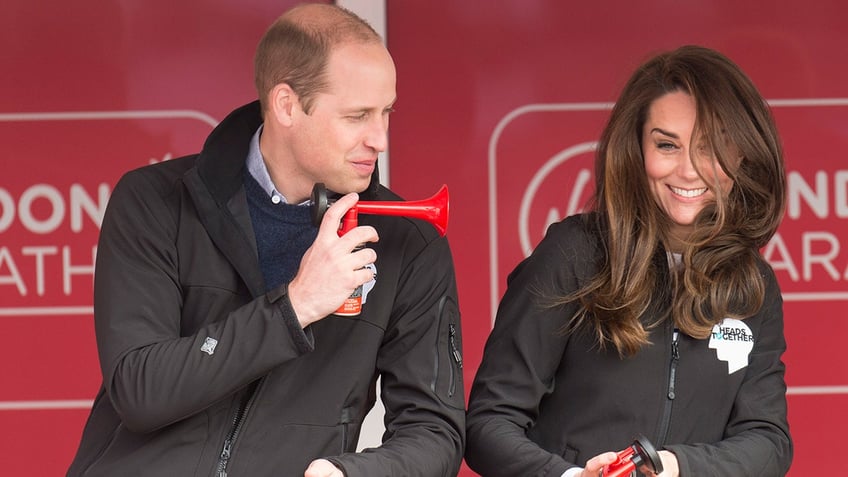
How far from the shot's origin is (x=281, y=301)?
2514 millimetres

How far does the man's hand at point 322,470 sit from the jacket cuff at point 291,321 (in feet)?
0.69

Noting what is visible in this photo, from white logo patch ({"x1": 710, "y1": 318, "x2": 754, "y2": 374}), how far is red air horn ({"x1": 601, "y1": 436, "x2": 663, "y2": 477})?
16.3 inches

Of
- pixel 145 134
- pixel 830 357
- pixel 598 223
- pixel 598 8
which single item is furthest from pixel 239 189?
pixel 830 357

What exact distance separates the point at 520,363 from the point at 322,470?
0.57 meters

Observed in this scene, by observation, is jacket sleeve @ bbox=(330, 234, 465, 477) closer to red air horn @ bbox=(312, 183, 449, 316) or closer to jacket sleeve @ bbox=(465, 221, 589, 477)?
jacket sleeve @ bbox=(465, 221, 589, 477)

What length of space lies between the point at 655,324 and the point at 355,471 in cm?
75

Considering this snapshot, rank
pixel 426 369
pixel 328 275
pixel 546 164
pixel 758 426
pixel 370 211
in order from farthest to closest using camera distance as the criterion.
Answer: pixel 546 164 < pixel 758 426 < pixel 426 369 < pixel 370 211 < pixel 328 275

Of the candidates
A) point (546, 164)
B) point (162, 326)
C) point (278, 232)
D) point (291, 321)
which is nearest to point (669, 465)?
point (291, 321)

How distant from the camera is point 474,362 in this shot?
14.2 feet

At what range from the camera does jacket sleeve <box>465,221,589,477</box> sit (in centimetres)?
282

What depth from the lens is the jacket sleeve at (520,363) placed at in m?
2.82

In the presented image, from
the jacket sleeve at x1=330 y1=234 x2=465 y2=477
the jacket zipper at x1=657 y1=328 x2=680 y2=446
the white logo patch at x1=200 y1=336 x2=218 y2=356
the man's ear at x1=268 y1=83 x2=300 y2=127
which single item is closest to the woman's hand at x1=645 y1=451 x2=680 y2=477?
the jacket zipper at x1=657 y1=328 x2=680 y2=446

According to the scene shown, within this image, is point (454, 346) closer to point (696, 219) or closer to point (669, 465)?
point (669, 465)

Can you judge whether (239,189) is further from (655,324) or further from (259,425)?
(655,324)
